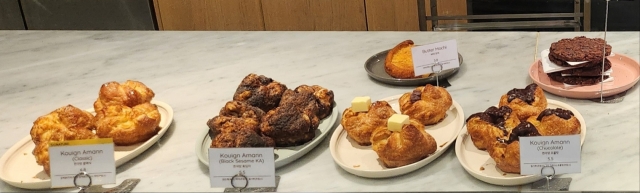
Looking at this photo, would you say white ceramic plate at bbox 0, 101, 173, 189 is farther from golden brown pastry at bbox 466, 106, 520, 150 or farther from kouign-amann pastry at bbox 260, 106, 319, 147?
golden brown pastry at bbox 466, 106, 520, 150

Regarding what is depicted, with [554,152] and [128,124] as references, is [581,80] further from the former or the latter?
[128,124]

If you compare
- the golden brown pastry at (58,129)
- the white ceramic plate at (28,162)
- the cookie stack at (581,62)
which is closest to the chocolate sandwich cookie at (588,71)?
the cookie stack at (581,62)

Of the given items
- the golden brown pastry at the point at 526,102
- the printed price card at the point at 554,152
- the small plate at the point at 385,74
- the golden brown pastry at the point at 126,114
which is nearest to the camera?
the printed price card at the point at 554,152

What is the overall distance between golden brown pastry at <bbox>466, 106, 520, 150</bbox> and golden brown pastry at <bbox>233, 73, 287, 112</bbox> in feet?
1.51

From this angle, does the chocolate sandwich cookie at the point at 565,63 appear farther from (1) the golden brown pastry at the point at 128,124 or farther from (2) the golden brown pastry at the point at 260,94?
(1) the golden brown pastry at the point at 128,124

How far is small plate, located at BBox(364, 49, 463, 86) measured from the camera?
1718mm

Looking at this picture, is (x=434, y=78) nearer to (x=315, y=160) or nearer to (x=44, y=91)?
(x=315, y=160)

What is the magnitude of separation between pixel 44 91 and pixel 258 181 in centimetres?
106

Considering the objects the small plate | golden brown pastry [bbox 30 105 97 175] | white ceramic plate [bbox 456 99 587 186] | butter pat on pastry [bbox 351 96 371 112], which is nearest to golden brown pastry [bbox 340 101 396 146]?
butter pat on pastry [bbox 351 96 371 112]

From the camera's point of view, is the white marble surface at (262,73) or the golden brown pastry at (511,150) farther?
the white marble surface at (262,73)

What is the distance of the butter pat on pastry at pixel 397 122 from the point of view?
1.33m

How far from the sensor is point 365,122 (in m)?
1.41

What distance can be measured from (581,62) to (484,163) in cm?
44

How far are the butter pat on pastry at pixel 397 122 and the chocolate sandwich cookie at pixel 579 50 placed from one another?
480 mm
